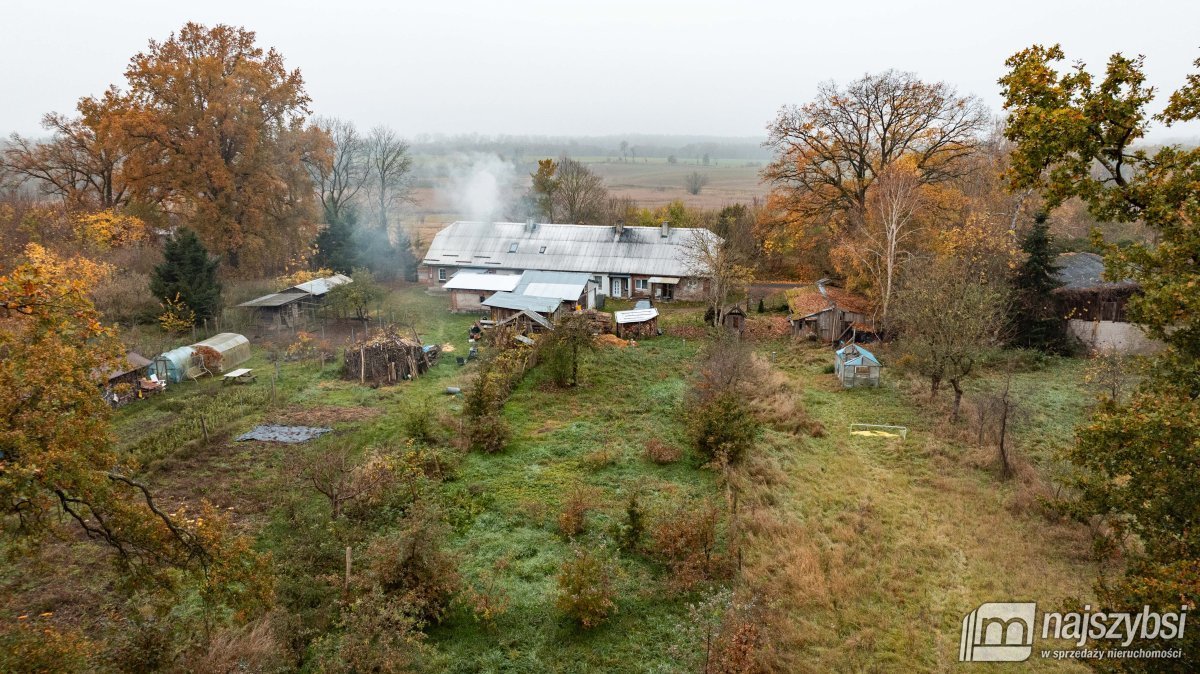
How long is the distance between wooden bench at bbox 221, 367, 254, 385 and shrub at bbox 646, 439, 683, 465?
15.3 metres

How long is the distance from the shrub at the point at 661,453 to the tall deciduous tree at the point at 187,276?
22.4 m

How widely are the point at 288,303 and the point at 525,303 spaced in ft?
39.4

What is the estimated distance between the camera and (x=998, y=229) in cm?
2525

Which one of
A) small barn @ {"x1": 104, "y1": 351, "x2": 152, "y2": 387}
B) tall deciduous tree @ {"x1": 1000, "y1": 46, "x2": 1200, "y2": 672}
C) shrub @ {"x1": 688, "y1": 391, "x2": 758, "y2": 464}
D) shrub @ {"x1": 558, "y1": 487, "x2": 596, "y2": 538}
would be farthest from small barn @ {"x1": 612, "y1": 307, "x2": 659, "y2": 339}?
tall deciduous tree @ {"x1": 1000, "y1": 46, "x2": 1200, "y2": 672}

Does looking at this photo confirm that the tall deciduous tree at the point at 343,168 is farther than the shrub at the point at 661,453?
Yes

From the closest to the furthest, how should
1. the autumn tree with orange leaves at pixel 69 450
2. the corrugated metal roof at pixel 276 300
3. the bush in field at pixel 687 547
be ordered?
the autumn tree with orange leaves at pixel 69 450, the bush in field at pixel 687 547, the corrugated metal roof at pixel 276 300

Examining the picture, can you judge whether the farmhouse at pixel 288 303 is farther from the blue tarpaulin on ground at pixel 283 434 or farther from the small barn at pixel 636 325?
the small barn at pixel 636 325

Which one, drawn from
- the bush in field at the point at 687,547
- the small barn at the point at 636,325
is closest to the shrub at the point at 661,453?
the bush in field at the point at 687,547

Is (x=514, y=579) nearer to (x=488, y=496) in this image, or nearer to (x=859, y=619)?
(x=488, y=496)

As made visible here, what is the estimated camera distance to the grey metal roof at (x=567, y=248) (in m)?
36.2

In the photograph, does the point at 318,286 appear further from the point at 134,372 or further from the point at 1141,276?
the point at 1141,276

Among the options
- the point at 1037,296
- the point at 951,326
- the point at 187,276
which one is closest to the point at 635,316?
the point at 951,326

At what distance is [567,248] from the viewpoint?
3797 centimetres

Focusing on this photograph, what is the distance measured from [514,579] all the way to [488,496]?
3124 millimetres
